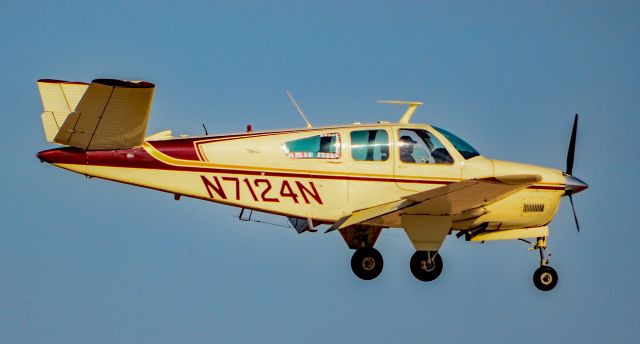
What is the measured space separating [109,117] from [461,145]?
6305 millimetres

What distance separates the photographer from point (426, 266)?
24.2m

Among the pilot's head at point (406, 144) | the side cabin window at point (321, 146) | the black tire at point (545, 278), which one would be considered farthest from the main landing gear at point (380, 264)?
the black tire at point (545, 278)

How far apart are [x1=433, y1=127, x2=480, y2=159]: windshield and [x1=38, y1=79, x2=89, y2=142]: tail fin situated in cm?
629

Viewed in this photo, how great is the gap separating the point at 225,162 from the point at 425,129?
11.7 ft

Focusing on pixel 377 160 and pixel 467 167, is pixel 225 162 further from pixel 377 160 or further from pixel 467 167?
pixel 467 167

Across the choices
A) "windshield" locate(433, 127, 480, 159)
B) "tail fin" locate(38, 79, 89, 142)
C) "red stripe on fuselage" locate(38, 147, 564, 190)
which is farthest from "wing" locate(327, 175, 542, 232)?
"tail fin" locate(38, 79, 89, 142)

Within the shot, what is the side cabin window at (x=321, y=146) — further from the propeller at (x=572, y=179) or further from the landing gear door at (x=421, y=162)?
the propeller at (x=572, y=179)

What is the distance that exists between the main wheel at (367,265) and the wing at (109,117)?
14.5 ft

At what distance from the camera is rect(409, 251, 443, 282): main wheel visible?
2423 centimetres

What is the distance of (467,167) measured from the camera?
24.7 m

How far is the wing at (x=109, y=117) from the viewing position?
72.3 feet

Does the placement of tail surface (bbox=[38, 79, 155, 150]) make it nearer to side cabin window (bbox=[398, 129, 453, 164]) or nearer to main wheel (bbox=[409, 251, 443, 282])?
side cabin window (bbox=[398, 129, 453, 164])

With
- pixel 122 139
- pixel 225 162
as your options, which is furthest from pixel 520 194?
pixel 122 139

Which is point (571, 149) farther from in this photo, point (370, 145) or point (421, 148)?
point (370, 145)
